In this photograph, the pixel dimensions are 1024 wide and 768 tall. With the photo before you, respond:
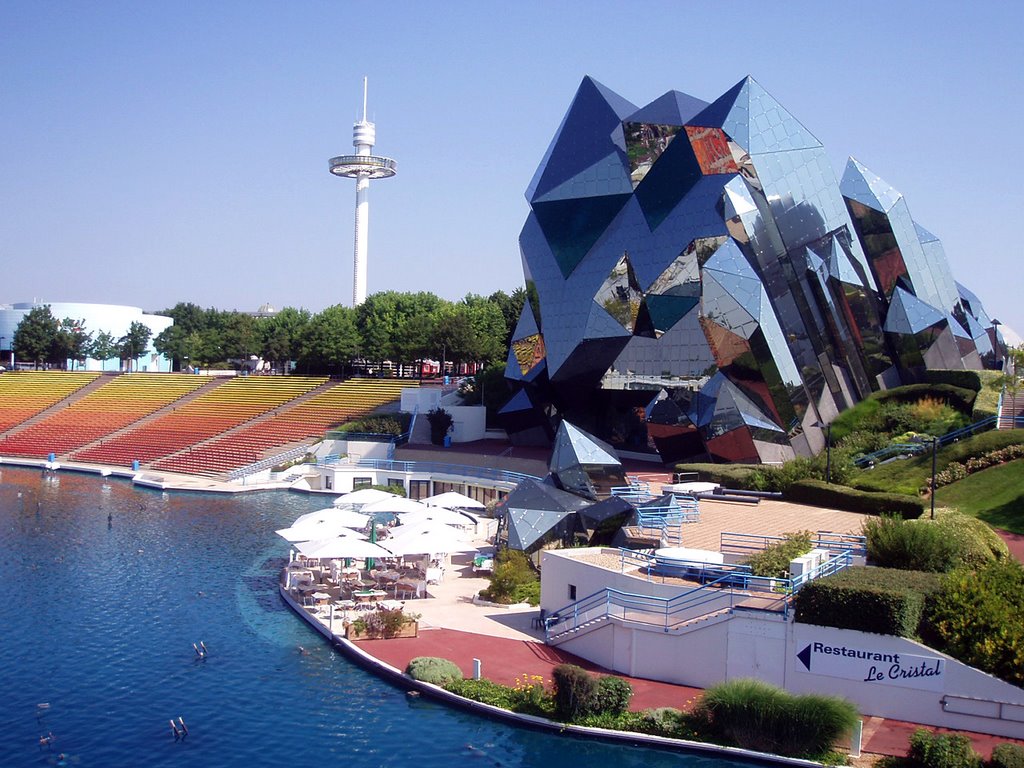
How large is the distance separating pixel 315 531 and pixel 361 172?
300 feet

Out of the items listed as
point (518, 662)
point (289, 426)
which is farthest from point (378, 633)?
point (289, 426)

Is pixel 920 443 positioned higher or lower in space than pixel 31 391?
lower

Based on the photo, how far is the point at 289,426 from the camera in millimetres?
60562

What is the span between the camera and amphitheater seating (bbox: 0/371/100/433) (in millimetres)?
72375

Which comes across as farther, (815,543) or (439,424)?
(439,424)

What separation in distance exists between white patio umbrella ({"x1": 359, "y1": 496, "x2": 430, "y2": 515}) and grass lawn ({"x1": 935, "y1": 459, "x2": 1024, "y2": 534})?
17189 mm

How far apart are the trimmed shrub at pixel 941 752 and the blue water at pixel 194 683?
306cm

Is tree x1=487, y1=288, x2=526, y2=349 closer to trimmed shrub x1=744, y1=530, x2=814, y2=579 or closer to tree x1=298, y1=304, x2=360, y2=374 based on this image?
tree x1=298, y1=304, x2=360, y2=374

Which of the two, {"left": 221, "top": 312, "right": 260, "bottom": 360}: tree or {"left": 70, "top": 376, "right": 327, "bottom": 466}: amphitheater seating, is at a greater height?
{"left": 221, "top": 312, "right": 260, "bottom": 360}: tree

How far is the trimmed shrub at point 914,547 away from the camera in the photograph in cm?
2011

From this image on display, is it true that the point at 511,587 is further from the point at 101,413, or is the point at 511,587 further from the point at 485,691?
the point at 101,413

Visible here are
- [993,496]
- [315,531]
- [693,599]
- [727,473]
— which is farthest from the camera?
[727,473]

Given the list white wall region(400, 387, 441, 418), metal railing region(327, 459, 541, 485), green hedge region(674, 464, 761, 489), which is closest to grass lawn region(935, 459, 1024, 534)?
green hedge region(674, 464, 761, 489)

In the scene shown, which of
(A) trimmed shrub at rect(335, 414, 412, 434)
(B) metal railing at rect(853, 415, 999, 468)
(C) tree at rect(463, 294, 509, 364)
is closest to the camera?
(B) metal railing at rect(853, 415, 999, 468)
